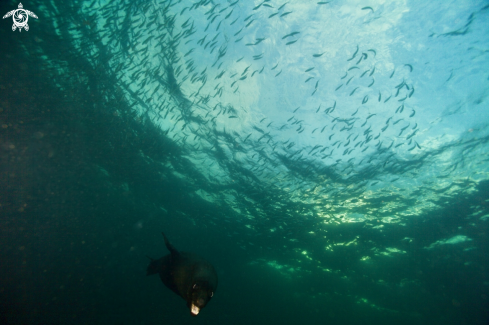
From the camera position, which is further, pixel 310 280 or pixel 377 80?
→ pixel 310 280

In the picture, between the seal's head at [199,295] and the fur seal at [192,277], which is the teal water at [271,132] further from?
the seal's head at [199,295]

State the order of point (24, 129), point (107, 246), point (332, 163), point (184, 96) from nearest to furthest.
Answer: point (184, 96)
point (332, 163)
point (24, 129)
point (107, 246)

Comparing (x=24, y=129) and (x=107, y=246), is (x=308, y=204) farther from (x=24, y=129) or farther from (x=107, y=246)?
(x=107, y=246)

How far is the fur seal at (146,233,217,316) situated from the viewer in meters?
2.84

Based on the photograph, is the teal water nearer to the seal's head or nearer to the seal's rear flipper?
the seal's head

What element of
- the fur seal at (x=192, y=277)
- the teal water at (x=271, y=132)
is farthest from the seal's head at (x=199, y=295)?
the teal water at (x=271, y=132)

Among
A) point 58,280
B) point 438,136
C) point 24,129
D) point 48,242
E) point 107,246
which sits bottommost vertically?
point 58,280

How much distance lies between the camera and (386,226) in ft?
58.4

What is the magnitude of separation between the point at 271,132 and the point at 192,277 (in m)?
10.0

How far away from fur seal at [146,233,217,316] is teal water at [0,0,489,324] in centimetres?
772

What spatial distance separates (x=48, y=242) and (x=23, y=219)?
857 centimetres

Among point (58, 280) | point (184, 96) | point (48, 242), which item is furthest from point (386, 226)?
point (58, 280)

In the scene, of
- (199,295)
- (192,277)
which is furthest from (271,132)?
(199,295)

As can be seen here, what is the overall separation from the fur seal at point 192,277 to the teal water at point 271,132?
25.3ft
